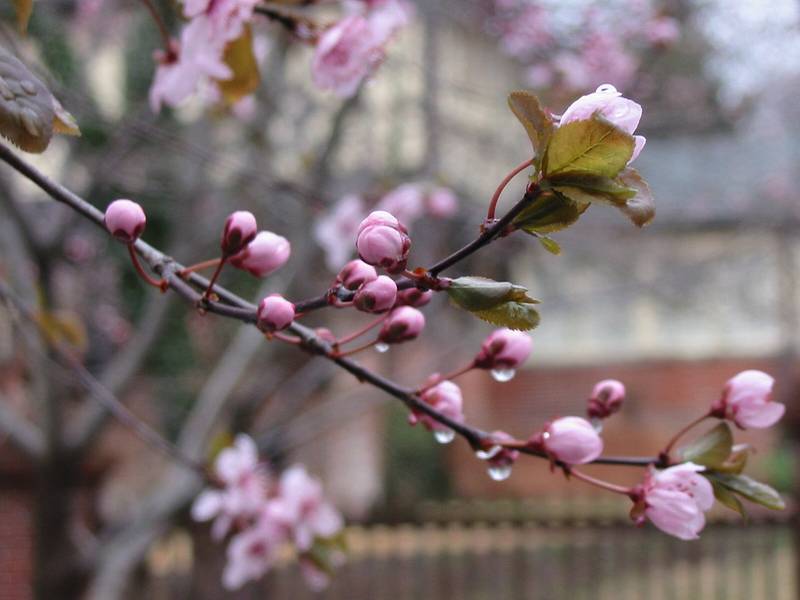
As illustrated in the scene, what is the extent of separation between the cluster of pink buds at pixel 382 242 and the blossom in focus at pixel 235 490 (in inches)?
41.4

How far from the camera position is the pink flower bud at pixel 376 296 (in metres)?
0.52

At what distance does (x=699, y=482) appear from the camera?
24.8 inches

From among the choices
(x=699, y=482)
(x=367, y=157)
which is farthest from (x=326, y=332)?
(x=367, y=157)

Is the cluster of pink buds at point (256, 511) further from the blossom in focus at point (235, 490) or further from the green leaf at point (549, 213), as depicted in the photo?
the green leaf at point (549, 213)

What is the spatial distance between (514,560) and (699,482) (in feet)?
13.1

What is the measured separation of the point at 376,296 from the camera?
52 cm

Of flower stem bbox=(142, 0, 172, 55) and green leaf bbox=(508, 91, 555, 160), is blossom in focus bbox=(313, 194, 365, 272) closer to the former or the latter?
flower stem bbox=(142, 0, 172, 55)

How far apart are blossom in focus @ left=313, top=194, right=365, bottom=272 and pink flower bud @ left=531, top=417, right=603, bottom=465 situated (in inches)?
55.4

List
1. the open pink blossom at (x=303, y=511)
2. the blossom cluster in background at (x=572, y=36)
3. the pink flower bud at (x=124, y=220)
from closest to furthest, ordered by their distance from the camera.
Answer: the pink flower bud at (x=124, y=220), the open pink blossom at (x=303, y=511), the blossom cluster in background at (x=572, y=36)

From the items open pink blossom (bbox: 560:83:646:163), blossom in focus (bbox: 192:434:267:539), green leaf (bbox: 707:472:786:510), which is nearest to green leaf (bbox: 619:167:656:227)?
open pink blossom (bbox: 560:83:646:163)

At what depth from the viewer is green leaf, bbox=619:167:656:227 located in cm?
50

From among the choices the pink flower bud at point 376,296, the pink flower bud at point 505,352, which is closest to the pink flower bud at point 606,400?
the pink flower bud at point 505,352

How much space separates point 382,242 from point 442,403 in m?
0.24

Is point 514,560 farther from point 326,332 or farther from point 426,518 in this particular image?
point 326,332
